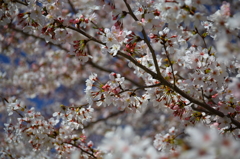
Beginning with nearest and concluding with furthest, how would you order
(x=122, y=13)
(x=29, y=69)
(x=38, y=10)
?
(x=122, y=13) < (x=38, y=10) < (x=29, y=69)

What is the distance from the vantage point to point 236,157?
863 mm

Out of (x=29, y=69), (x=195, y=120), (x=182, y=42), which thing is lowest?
(x=195, y=120)

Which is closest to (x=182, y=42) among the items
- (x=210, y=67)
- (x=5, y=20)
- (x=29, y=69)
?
(x=210, y=67)

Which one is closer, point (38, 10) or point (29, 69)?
point (38, 10)

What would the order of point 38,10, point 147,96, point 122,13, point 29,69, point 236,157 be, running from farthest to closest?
1. point 29,69
2. point 147,96
3. point 38,10
4. point 122,13
5. point 236,157

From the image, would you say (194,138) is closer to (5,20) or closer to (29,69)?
(5,20)

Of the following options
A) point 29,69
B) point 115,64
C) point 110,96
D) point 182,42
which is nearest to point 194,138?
point 110,96

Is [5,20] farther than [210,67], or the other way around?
[5,20]

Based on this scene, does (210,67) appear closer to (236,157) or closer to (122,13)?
(122,13)

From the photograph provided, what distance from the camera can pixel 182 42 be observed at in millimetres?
2010

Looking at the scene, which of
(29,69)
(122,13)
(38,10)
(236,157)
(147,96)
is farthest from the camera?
(29,69)

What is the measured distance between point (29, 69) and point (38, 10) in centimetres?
579

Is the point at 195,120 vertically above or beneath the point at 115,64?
beneath

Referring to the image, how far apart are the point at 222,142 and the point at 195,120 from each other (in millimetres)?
1320
